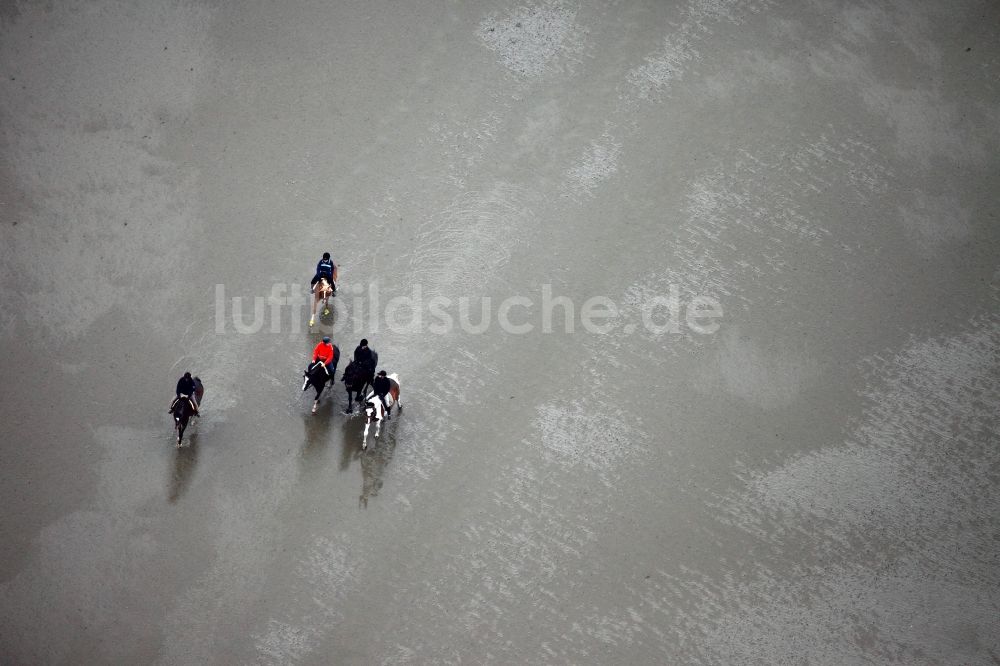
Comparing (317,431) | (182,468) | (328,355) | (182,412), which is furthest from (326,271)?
(182,468)

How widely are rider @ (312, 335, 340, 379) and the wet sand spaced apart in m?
0.58

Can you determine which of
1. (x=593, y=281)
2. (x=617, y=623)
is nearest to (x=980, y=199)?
(x=593, y=281)

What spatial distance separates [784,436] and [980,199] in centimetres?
573

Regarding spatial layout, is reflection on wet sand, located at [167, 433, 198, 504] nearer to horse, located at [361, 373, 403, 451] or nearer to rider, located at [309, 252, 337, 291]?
horse, located at [361, 373, 403, 451]

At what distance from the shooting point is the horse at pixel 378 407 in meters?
10.7

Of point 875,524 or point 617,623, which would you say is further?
point 875,524

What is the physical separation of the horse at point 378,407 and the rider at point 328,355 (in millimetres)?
559

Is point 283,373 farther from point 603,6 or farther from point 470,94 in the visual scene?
point 603,6

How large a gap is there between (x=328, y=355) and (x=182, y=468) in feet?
6.80

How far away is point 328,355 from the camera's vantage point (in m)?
10.9

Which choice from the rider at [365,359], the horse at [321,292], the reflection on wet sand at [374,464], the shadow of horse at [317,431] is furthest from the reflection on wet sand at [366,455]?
the horse at [321,292]

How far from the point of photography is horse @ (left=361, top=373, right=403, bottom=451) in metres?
10.7

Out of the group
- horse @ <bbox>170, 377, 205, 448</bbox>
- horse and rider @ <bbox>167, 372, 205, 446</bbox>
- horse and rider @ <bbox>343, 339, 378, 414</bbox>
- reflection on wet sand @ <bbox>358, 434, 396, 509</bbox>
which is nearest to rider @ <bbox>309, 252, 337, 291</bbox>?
horse and rider @ <bbox>343, 339, 378, 414</bbox>

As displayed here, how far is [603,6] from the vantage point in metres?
16.3
